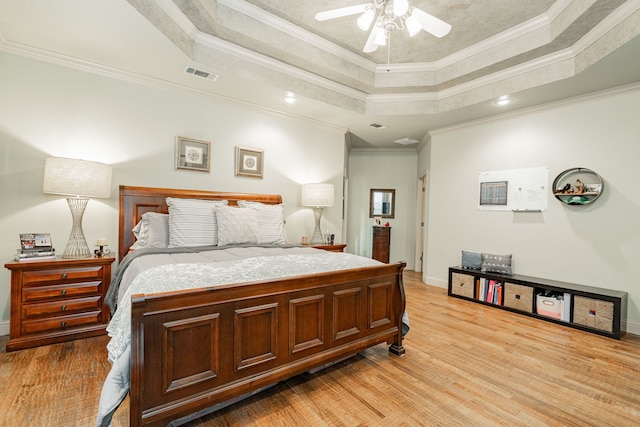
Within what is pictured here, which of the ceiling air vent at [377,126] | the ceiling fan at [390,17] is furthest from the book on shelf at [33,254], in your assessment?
the ceiling air vent at [377,126]

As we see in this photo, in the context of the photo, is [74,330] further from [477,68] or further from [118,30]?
[477,68]

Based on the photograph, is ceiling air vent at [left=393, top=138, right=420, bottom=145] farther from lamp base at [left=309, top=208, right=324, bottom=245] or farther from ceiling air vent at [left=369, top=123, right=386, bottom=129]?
lamp base at [left=309, top=208, right=324, bottom=245]

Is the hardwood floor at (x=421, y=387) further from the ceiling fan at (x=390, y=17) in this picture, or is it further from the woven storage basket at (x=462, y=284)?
the ceiling fan at (x=390, y=17)

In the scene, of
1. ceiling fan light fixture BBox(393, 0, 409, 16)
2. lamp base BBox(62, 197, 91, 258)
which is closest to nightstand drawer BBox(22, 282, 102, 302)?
lamp base BBox(62, 197, 91, 258)

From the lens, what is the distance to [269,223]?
3400mm

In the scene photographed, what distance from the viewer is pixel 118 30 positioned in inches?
93.7

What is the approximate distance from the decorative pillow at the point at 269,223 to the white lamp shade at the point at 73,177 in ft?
4.61

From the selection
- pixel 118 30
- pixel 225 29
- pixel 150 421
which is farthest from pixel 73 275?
pixel 225 29

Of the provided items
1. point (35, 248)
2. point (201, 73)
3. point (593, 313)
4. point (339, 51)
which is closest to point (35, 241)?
point (35, 248)

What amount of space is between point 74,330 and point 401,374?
2.81 m

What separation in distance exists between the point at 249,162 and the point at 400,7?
8.53 ft

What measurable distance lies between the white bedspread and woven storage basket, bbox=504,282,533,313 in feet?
8.61

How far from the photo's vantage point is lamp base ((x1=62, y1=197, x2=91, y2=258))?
8.80 feet

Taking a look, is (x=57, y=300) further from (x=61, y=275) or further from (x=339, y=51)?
(x=339, y=51)
